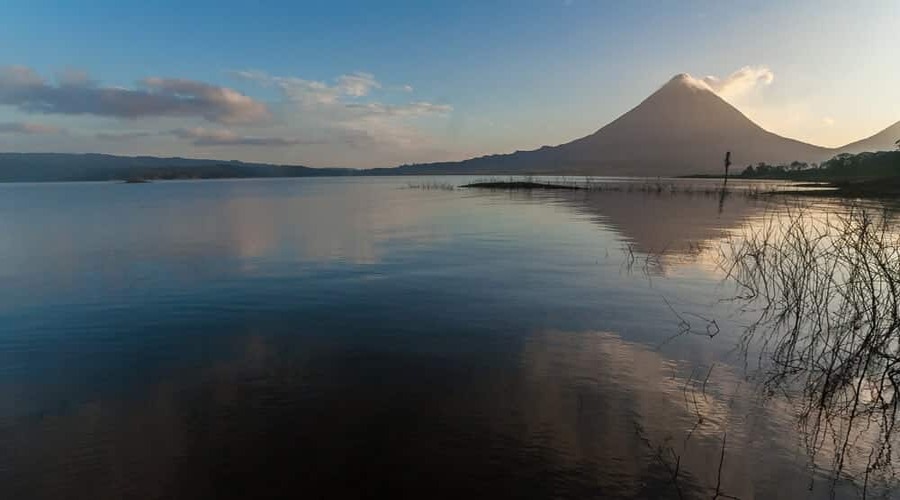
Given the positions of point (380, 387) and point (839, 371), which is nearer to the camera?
point (380, 387)

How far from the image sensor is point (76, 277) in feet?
64.4

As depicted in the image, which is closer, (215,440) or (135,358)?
(215,440)

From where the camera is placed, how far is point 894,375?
9430mm

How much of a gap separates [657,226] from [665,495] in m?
34.3

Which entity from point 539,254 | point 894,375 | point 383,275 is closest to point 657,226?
point 539,254

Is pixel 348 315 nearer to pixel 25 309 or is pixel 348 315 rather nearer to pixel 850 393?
pixel 25 309

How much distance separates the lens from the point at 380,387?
928 centimetres

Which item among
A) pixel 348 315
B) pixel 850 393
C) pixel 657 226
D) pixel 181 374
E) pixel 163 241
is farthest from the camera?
pixel 657 226

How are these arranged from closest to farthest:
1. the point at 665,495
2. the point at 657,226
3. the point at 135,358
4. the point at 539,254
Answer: the point at 665,495, the point at 135,358, the point at 539,254, the point at 657,226

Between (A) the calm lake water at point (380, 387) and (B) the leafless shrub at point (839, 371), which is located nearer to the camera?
(A) the calm lake water at point (380, 387)

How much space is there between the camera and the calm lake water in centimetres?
659

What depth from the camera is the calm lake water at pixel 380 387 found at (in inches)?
259

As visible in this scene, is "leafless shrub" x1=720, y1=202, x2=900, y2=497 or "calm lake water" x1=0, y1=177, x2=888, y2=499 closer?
"calm lake water" x1=0, y1=177, x2=888, y2=499

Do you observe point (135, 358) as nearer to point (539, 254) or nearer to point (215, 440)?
point (215, 440)
